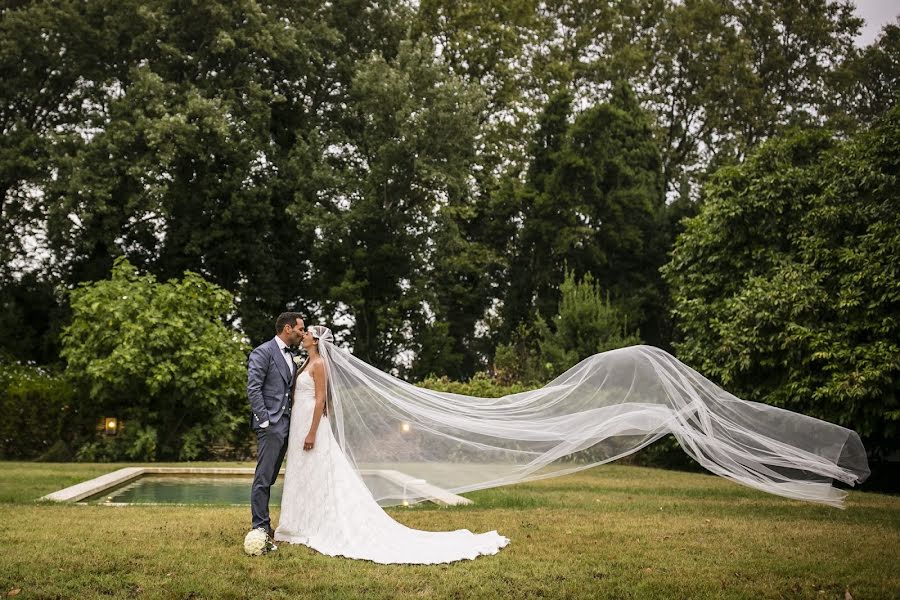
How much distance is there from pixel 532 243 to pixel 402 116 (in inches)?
284

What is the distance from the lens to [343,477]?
25.7 feet

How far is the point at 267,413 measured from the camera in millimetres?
7680

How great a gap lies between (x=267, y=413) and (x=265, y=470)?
51cm

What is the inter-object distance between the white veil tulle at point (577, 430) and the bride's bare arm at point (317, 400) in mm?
298

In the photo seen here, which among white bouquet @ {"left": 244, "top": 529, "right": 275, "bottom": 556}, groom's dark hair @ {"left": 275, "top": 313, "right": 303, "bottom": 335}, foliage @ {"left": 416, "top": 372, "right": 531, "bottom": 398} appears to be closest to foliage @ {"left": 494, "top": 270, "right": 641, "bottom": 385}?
foliage @ {"left": 416, "top": 372, "right": 531, "bottom": 398}

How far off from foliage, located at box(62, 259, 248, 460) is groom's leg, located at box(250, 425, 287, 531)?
1193 cm

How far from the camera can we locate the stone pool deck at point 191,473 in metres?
8.49

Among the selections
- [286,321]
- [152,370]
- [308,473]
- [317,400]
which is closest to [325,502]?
[308,473]

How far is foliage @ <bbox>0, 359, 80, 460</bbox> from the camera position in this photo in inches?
768

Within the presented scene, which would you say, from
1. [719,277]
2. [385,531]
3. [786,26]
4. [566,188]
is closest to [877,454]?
[719,277]

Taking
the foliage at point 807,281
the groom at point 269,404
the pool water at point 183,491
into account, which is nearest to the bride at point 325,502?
the groom at point 269,404

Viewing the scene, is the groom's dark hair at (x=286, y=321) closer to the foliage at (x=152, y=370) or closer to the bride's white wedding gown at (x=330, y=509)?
the bride's white wedding gown at (x=330, y=509)

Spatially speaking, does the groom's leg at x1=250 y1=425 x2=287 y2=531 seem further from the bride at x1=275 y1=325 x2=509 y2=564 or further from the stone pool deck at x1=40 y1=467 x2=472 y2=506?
the stone pool deck at x1=40 y1=467 x2=472 y2=506

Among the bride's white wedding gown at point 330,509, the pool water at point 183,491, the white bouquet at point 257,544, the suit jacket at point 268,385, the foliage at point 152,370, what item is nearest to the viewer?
the white bouquet at point 257,544
